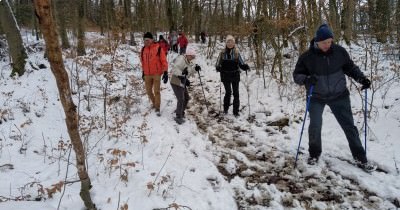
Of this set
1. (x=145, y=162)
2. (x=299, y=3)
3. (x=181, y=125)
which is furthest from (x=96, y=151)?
(x=299, y=3)

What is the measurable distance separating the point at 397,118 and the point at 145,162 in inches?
215

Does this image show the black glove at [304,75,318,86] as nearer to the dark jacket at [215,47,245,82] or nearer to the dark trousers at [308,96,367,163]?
the dark trousers at [308,96,367,163]

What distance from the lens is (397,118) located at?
7418 millimetres

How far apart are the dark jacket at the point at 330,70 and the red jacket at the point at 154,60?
4451 mm

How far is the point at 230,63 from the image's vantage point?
9133 mm

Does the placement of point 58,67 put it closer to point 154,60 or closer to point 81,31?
point 154,60

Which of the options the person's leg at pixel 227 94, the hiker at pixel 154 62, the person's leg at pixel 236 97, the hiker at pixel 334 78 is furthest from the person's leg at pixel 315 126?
the hiker at pixel 154 62

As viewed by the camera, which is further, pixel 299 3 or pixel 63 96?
pixel 299 3

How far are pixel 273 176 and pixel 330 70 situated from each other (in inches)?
76.5

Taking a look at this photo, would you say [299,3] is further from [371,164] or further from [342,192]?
[342,192]

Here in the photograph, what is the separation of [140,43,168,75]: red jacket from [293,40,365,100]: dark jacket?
14.6 ft

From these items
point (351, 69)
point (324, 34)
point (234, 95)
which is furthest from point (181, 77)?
point (351, 69)

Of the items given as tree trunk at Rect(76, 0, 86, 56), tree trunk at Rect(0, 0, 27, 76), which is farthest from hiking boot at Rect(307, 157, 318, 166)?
tree trunk at Rect(76, 0, 86, 56)

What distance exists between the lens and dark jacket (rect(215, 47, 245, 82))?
359 inches
